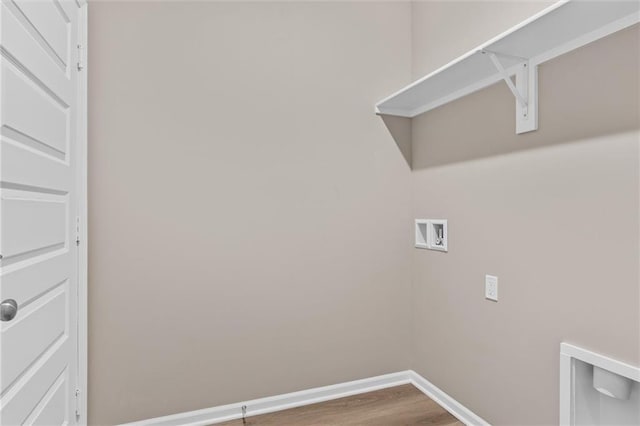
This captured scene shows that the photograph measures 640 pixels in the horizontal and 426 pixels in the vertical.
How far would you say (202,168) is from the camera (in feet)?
6.36

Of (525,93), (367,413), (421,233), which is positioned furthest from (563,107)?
(367,413)

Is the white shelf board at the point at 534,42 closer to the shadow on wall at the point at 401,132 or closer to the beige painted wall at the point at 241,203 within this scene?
the shadow on wall at the point at 401,132

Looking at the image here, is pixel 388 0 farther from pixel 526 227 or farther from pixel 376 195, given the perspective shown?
pixel 526 227

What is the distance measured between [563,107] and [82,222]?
82.7 inches

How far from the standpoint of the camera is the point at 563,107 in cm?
144

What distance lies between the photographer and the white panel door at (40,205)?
1.08 m

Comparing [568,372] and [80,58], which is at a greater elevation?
[80,58]

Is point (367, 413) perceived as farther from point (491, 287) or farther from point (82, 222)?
point (82, 222)

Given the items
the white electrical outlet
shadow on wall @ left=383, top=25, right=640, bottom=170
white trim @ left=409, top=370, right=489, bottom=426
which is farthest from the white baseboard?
shadow on wall @ left=383, top=25, right=640, bottom=170

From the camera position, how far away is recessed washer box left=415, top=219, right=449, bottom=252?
208cm

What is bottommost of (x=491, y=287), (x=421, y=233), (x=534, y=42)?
(x=491, y=287)

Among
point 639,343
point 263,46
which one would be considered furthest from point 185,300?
point 639,343

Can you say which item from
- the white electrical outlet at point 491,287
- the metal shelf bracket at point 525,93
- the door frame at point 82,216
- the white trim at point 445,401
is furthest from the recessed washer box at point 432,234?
the door frame at point 82,216

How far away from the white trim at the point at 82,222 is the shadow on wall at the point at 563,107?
182cm
